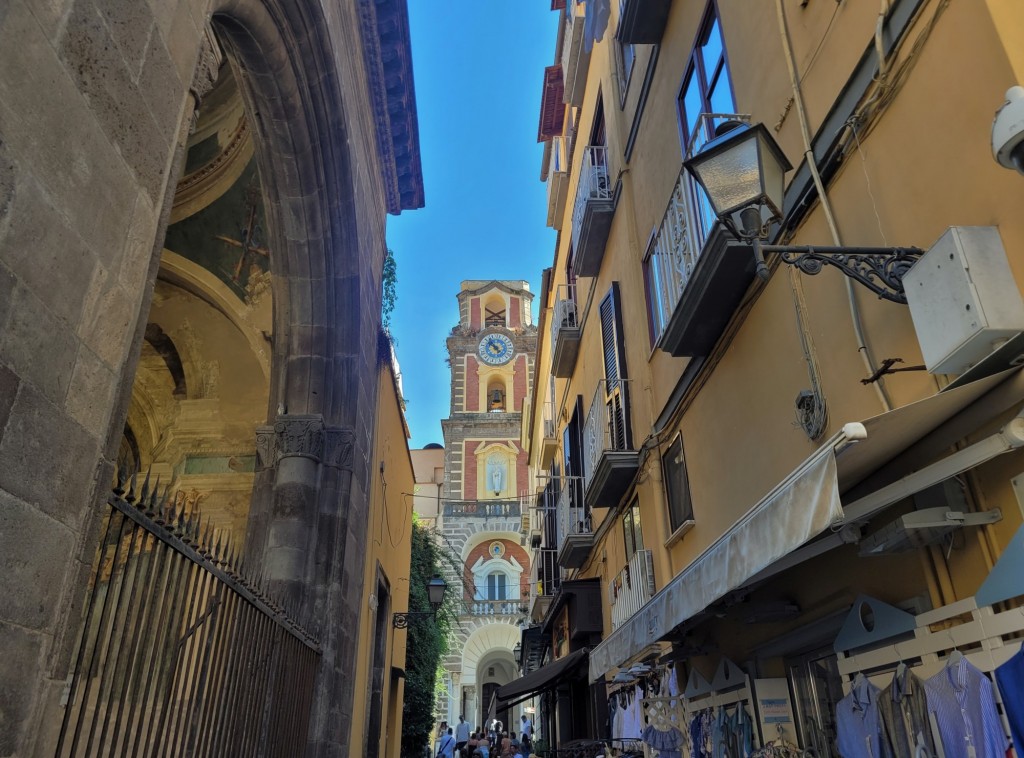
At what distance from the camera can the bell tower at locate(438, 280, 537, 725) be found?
3769 cm

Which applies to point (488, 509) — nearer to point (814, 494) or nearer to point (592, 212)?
point (592, 212)

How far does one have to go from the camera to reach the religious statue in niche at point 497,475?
4031 cm

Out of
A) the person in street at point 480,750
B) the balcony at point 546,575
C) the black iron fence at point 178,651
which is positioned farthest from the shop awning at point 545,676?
the balcony at point 546,575

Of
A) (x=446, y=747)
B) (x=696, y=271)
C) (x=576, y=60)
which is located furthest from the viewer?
(x=446, y=747)

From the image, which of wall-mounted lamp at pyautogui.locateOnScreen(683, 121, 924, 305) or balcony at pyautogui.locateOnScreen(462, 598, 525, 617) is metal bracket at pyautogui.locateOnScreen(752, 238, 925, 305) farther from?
balcony at pyautogui.locateOnScreen(462, 598, 525, 617)

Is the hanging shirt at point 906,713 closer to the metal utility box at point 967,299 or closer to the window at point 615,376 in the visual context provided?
the metal utility box at point 967,299

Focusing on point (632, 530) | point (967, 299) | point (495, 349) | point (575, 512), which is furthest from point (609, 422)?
point (495, 349)

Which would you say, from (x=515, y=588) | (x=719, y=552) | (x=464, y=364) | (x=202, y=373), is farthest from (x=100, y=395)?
(x=464, y=364)

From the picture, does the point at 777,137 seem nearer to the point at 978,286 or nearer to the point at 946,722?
the point at 978,286

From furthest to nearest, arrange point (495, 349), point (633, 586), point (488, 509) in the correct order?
1. point (495, 349)
2. point (488, 509)
3. point (633, 586)

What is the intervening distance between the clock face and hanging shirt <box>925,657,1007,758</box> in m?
40.4

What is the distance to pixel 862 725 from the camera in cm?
362

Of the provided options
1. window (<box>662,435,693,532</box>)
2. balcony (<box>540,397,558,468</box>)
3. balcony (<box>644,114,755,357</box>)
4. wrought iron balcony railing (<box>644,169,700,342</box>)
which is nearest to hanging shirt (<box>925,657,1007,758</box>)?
balcony (<box>644,114,755,357</box>)

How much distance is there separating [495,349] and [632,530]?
34383 mm
